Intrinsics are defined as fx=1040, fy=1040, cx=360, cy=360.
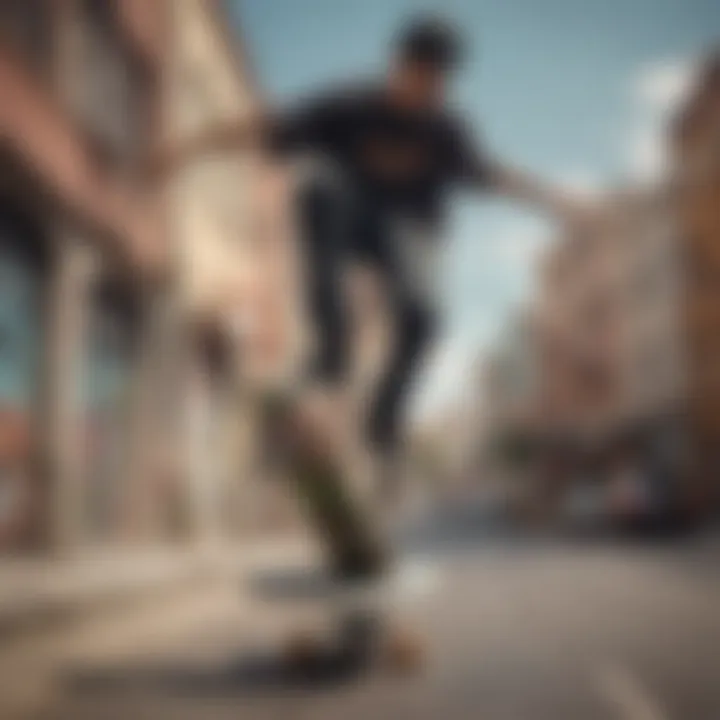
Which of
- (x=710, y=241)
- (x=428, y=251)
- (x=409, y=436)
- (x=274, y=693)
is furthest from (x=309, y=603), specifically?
(x=710, y=241)

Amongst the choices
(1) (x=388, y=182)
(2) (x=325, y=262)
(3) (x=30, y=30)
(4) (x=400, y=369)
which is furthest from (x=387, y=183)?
(3) (x=30, y=30)

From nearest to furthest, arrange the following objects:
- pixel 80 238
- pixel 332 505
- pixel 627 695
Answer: pixel 627 695 → pixel 332 505 → pixel 80 238

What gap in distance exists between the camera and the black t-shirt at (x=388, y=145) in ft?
4.02

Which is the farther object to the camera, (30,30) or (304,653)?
(30,30)

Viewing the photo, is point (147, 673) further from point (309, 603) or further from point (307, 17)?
point (307, 17)

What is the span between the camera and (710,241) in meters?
1.21

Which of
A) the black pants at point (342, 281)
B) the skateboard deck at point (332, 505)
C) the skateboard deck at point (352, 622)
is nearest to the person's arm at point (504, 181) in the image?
the black pants at point (342, 281)

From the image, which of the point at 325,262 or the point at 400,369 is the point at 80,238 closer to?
the point at 325,262

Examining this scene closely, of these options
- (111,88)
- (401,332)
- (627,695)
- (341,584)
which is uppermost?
(111,88)

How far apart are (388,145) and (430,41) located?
13cm

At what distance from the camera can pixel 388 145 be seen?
1247 mm

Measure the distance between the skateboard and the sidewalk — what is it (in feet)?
0.14

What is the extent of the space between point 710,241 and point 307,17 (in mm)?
542

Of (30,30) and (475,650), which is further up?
(30,30)
